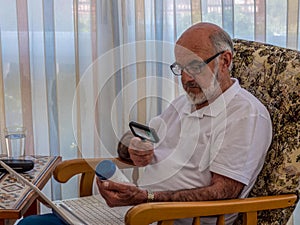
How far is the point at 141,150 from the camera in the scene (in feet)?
6.33

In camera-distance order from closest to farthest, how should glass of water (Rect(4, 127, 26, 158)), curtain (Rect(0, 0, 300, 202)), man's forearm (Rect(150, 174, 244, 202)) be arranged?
man's forearm (Rect(150, 174, 244, 202)) < glass of water (Rect(4, 127, 26, 158)) < curtain (Rect(0, 0, 300, 202))

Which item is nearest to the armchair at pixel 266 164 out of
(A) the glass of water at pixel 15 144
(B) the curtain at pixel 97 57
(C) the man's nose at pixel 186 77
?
(A) the glass of water at pixel 15 144

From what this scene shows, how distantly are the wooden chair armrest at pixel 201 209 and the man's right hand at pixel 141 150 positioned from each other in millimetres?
404

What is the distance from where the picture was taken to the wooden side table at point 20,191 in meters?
1.46

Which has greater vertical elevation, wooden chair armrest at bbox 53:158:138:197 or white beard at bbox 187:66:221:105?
white beard at bbox 187:66:221:105

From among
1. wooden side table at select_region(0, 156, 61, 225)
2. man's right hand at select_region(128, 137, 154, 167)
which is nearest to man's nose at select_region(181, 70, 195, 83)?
man's right hand at select_region(128, 137, 154, 167)

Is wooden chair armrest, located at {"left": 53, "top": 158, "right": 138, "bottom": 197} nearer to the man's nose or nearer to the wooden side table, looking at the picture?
the wooden side table

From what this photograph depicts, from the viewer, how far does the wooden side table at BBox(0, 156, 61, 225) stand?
1462 millimetres

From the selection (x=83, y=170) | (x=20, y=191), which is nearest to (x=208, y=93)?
(x=83, y=170)

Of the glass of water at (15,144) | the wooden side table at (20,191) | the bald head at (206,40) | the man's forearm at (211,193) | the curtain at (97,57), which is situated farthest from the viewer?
the curtain at (97,57)

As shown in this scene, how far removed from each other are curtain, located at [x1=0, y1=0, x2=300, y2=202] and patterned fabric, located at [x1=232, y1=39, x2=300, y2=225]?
1.69 feet

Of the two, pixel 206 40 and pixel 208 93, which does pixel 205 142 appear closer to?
pixel 208 93

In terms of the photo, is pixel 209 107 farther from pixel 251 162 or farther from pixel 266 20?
pixel 266 20

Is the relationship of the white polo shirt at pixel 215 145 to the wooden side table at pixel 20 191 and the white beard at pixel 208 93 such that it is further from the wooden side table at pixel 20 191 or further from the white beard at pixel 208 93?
the wooden side table at pixel 20 191
